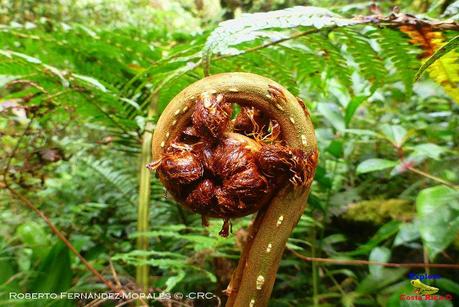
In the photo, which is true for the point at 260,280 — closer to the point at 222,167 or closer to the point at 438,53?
the point at 222,167

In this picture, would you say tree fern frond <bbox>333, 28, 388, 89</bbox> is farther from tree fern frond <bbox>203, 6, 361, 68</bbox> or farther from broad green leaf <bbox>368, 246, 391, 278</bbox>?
broad green leaf <bbox>368, 246, 391, 278</bbox>

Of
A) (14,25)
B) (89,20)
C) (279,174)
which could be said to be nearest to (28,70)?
(14,25)

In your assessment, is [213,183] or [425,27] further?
[425,27]

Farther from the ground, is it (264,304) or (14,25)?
(14,25)

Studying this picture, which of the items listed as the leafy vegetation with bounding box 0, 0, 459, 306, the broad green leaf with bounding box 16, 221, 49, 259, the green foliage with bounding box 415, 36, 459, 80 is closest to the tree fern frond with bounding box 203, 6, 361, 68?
the leafy vegetation with bounding box 0, 0, 459, 306

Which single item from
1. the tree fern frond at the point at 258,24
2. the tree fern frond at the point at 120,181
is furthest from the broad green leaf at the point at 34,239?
the tree fern frond at the point at 258,24

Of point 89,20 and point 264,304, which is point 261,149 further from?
point 89,20

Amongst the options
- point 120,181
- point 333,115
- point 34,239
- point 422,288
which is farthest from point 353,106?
point 34,239
